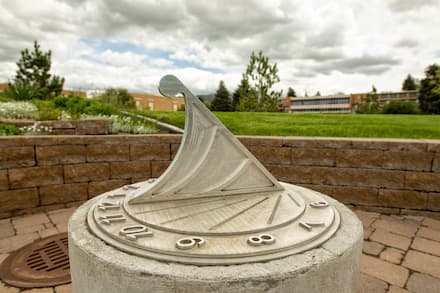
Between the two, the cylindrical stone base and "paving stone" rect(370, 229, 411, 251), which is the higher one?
the cylindrical stone base

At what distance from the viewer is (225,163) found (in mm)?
2447

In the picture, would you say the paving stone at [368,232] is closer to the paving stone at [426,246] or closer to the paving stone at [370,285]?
the paving stone at [426,246]

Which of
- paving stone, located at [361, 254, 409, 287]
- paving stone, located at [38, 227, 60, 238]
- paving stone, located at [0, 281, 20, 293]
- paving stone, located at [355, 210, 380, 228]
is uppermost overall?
paving stone, located at [355, 210, 380, 228]

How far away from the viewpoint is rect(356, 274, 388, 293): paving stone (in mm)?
2432

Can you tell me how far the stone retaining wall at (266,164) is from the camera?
3988 millimetres

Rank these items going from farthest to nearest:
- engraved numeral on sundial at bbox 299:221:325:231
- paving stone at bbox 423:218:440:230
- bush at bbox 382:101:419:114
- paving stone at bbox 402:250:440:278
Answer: bush at bbox 382:101:419:114 → paving stone at bbox 423:218:440:230 → paving stone at bbox 402:250:440:278 → engraved numeral on sundial at bbox 299:221:325:231

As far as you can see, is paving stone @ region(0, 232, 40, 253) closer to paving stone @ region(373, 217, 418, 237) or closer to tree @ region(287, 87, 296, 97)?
paving stone @ region(373, 217, 418, 237)

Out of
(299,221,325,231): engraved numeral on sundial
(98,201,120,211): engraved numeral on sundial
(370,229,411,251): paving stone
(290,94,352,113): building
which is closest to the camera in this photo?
(299,221,325,231): engraved numeral on sundial

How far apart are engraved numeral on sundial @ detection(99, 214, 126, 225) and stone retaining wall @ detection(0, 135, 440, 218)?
2527mm

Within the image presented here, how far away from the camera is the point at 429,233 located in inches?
140

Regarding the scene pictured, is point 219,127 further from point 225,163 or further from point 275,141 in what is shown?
point 275,141

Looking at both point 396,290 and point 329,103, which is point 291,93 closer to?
point 329,103

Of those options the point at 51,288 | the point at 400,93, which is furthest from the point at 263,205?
the point at 400,93

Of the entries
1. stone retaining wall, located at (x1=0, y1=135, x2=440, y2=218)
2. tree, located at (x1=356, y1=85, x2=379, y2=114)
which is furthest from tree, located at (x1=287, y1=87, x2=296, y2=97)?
stone retaining wall, located at (x1=0, y1=135, x2=440, y2=218)
